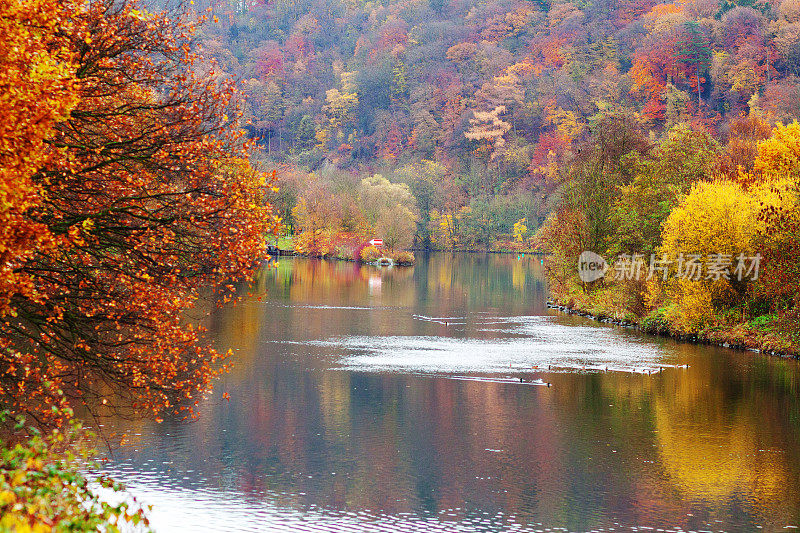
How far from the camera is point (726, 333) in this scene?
34.0 meters

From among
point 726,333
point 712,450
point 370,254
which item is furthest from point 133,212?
point 370,254

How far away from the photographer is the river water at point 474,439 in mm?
14859

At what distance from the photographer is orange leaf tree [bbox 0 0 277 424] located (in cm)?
1316

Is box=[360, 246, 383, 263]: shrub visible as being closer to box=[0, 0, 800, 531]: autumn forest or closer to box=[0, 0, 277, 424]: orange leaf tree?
box=[0, 0, 800, 531]: autumn forest

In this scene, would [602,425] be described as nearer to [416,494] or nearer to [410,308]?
[416,494]

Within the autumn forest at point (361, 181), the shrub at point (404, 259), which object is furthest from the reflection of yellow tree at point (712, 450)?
the shrub at point (404, 259)

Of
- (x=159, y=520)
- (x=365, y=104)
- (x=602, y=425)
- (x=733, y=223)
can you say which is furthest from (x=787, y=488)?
(x=365, y=104)

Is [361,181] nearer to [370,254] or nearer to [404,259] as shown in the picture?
[370,254]

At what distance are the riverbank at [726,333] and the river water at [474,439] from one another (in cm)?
83

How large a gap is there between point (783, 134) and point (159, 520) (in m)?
32.5

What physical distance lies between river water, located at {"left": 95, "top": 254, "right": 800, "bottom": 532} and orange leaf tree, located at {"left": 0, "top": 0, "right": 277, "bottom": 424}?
8.42 feet

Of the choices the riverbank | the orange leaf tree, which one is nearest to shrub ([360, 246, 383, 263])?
the riverbank

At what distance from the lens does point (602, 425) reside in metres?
21.4

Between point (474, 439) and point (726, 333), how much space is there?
1768 centimetres
